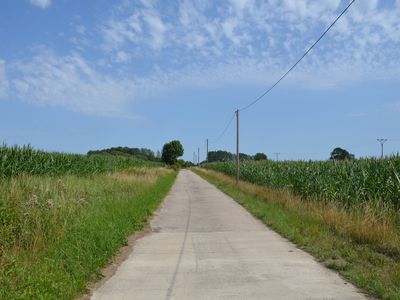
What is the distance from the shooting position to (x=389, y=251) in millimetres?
9422

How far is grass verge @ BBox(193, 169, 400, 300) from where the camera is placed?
7383mm

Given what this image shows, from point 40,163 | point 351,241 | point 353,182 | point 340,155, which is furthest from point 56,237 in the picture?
point 340,155

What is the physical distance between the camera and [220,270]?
27.0ft

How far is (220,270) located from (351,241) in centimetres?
379

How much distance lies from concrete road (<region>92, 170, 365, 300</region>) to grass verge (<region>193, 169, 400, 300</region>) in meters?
0.30

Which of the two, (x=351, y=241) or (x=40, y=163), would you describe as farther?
(x=40, y=163)

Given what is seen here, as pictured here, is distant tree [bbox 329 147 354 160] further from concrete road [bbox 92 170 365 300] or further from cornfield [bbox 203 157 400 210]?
concrete road [bbox 92 170 365 300]

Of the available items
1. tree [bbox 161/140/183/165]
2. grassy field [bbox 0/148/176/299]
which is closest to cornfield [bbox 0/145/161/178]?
grassy field [bbox 0/148/176/299]

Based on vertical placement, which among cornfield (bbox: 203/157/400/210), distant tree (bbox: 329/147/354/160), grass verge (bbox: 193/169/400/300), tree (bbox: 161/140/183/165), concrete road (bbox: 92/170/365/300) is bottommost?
concrete road (bbox: 92/170/365/300)

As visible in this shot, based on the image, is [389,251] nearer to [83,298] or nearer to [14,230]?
[83,298]

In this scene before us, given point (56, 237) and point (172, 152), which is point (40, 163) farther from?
point (172, 152)

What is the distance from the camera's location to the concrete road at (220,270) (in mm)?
6770

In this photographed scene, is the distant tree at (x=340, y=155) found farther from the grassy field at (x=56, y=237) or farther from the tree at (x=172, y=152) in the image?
the tree at (x=172, y=152)

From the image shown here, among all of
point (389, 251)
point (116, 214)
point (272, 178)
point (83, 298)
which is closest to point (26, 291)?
point (83, 298)
